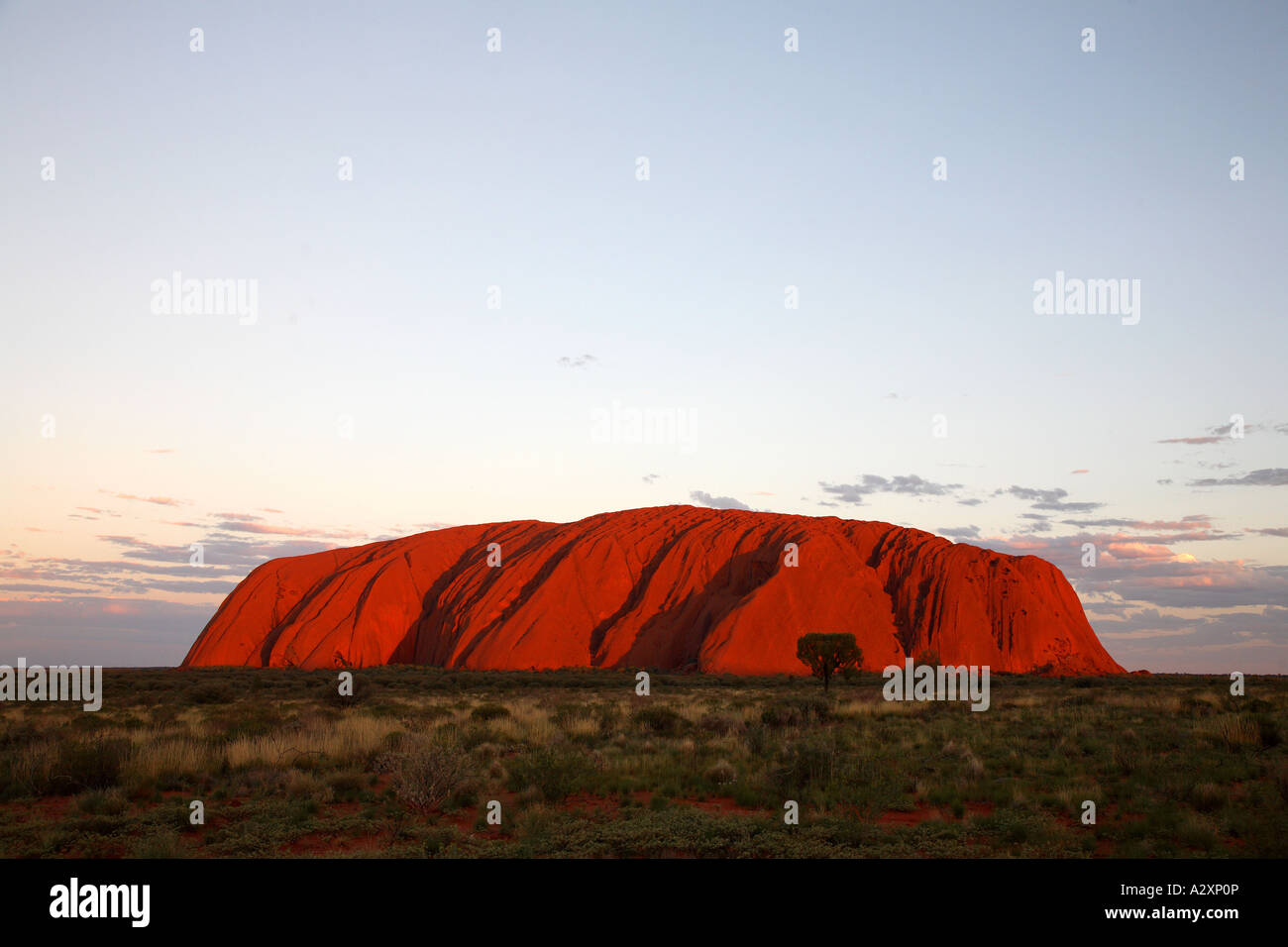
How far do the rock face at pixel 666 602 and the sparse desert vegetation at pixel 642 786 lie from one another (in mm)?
45332

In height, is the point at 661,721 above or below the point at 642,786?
below

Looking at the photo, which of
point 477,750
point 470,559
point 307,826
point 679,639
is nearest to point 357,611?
point 470,559

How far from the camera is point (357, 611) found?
7762cm

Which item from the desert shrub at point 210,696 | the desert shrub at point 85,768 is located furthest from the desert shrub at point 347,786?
the desert shrub at point 210,696

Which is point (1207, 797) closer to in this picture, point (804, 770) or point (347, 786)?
point (804, 770)

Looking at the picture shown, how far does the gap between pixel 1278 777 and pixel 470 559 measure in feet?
262

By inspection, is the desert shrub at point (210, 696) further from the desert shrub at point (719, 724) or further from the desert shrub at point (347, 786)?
the desert shrub at point (347, 786)

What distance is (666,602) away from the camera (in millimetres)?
74375

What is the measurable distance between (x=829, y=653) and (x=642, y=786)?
3096cm

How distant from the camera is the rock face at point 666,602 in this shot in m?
68.2

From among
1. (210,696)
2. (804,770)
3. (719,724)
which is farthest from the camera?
Answer: (210,696)

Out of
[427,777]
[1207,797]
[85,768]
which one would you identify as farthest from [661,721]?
[85,768]
